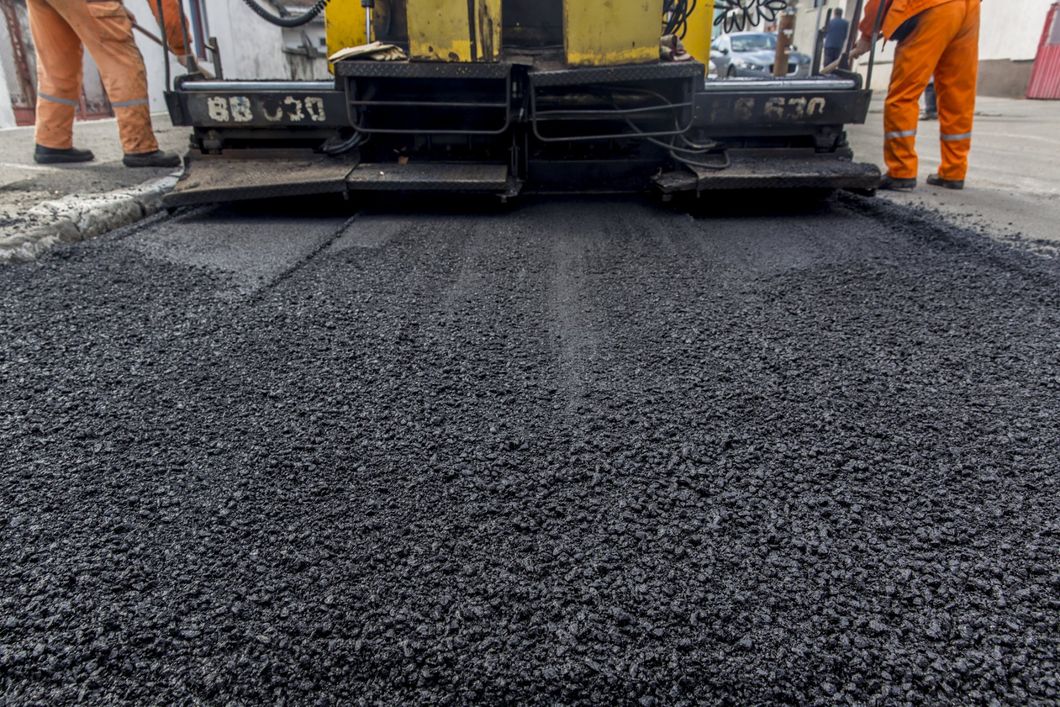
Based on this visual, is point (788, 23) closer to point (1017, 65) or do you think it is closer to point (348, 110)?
point (348, 110)

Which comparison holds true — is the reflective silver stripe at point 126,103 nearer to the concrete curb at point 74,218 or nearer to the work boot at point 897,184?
the concrete curb at point 74,218

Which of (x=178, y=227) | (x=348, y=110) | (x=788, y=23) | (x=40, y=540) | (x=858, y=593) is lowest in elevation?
(x=858, y=593)

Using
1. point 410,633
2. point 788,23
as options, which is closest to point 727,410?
point 410,633

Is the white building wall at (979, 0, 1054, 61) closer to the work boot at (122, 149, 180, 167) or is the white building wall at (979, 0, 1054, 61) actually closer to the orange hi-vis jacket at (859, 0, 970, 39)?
the orange hi-vis jacket at (859, 0, 970, 39)

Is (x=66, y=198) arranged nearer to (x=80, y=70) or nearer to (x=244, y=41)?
(x=80, y=70)

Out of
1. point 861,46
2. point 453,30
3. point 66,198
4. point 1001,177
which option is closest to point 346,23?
point 453,30

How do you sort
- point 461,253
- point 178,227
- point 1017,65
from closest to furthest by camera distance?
point 461,253
point 178,227
point 1017,65

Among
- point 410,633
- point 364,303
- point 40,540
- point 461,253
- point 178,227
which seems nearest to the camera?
point 410,633

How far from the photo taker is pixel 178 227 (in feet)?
11.7

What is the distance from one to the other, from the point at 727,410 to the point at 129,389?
157cm

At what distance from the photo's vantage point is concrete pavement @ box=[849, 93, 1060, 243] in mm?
3807

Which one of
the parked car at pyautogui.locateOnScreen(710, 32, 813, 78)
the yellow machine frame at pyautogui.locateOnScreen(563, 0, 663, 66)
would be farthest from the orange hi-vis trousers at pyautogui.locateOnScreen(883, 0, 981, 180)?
the parked car at pyautogui.locateOnScreen(710, 32, 813, 78)

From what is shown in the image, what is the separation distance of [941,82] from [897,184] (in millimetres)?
763

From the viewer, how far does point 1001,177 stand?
540cm
